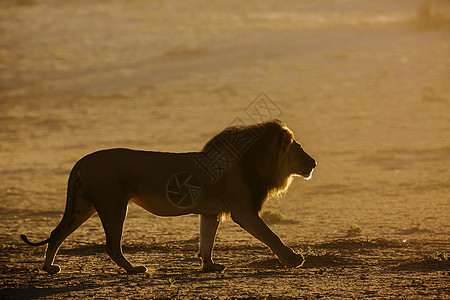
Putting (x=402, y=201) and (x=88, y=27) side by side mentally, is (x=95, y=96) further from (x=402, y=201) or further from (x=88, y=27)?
(x=402, y=201)

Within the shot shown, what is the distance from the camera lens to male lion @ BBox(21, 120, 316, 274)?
24.7ft

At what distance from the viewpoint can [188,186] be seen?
7.70 m

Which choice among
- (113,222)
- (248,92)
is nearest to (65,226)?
(113,222)

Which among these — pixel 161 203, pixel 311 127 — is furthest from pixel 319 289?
pixel 311 127

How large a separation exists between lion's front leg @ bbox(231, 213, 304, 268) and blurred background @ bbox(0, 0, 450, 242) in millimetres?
2788

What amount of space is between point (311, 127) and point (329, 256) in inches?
647

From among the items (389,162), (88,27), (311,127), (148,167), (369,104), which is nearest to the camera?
(148,167)

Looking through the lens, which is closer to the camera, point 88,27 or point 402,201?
point 402,201

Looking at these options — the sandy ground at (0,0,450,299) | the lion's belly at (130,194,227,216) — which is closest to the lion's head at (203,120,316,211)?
the lion's belly at (130,194,227,216)

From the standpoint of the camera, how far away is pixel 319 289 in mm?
7000

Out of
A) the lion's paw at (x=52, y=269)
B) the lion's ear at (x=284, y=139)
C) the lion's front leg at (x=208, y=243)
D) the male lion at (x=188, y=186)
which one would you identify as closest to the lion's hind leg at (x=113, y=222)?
the male lion at (x=188, y=186)

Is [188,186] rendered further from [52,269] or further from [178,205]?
[52,269]

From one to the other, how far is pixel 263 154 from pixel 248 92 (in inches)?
936

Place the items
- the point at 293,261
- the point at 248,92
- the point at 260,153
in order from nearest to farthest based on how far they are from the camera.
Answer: the point at 293,261
the point at 260,153
the point at 248,92
